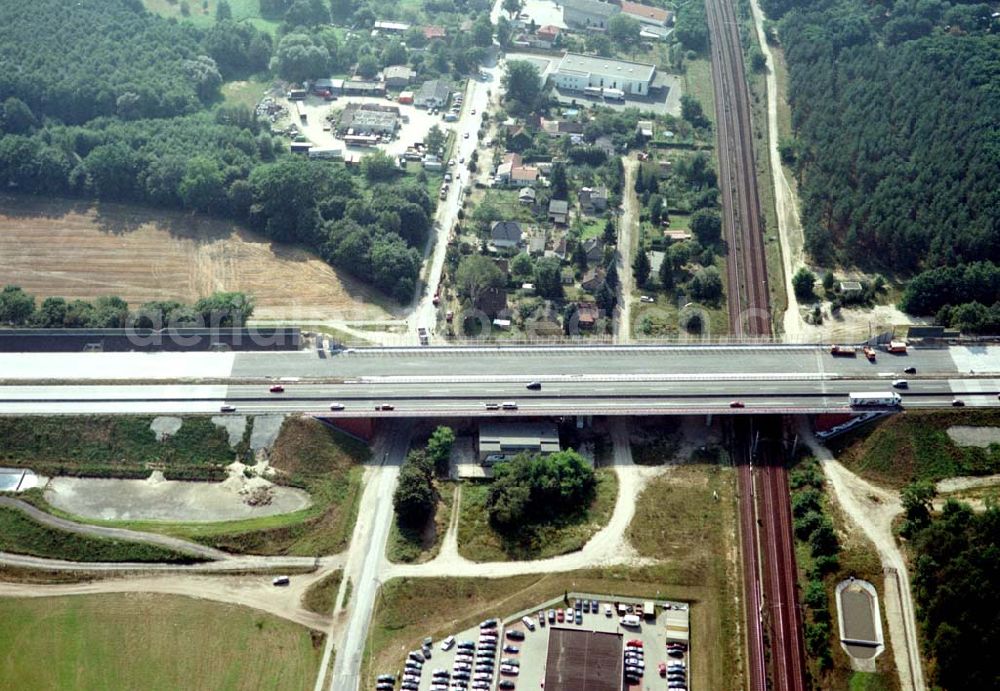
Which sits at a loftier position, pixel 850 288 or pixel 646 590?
pixel 850 288

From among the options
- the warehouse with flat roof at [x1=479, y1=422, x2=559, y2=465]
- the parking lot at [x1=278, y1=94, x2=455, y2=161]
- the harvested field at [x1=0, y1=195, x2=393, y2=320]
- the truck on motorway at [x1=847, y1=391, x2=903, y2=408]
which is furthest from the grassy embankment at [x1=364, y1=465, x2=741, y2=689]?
the parking lot at [x1=278, y1=94, x2=455, y2=161]

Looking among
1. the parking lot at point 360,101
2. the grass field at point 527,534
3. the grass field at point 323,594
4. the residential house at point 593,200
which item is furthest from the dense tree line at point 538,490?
the parking lot at point 360,101

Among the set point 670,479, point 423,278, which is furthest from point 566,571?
point 423,278

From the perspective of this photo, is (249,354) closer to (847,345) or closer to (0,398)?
(0,398)

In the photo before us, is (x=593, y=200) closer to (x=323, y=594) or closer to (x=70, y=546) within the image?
(x=323, y=594)

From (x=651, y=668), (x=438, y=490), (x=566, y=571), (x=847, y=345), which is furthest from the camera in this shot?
(x=847, y=345)

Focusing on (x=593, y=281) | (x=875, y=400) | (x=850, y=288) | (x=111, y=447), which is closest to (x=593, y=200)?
(x=593, y=281)
